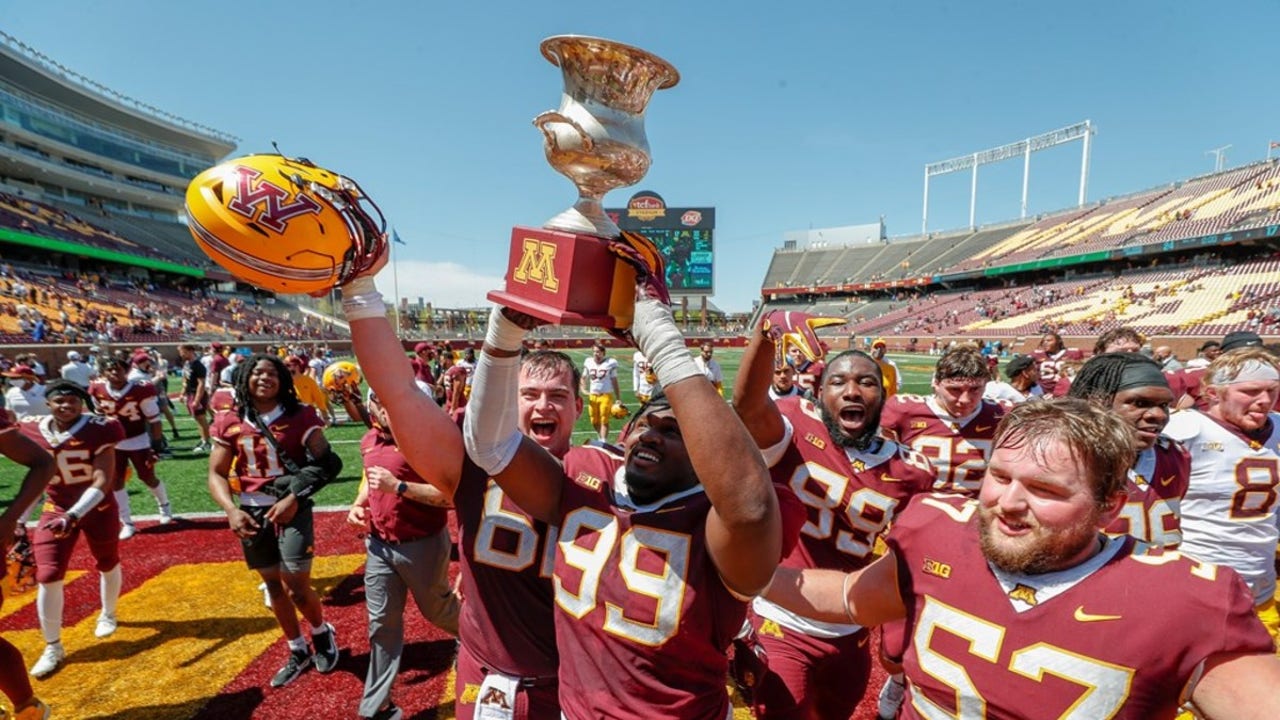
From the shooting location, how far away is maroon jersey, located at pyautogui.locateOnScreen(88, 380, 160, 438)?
6.71 m

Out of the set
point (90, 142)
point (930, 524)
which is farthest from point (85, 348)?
point (90, 142)

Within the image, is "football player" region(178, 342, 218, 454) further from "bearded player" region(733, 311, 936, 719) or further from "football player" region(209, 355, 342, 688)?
"bearded player" region(733, 311, 936, 719)

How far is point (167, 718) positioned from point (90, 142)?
63.9 metres

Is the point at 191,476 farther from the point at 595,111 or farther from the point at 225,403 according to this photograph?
the point at 595,111

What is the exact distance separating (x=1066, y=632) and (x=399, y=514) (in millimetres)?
3206

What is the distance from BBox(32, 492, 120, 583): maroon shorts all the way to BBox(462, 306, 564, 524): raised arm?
4.16 meters

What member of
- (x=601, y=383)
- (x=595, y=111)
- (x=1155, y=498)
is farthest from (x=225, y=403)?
(x=601, y=383)

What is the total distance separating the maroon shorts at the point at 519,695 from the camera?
85.7 inches

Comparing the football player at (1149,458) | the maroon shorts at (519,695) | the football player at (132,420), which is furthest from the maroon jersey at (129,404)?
the football player at (1149,458)

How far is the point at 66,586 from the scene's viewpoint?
17.2 feet

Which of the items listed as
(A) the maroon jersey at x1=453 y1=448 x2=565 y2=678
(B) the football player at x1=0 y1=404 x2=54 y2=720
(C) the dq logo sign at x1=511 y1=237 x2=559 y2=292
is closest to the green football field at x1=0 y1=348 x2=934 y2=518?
(B) the football player at x1=0 y1=404 x2=54 y2=720

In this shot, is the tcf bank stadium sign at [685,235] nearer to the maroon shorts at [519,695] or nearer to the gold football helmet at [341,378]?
the gold football helmet at [341,378]

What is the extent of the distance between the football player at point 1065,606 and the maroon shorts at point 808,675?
3.65 ft

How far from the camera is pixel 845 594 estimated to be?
202 centimetres
